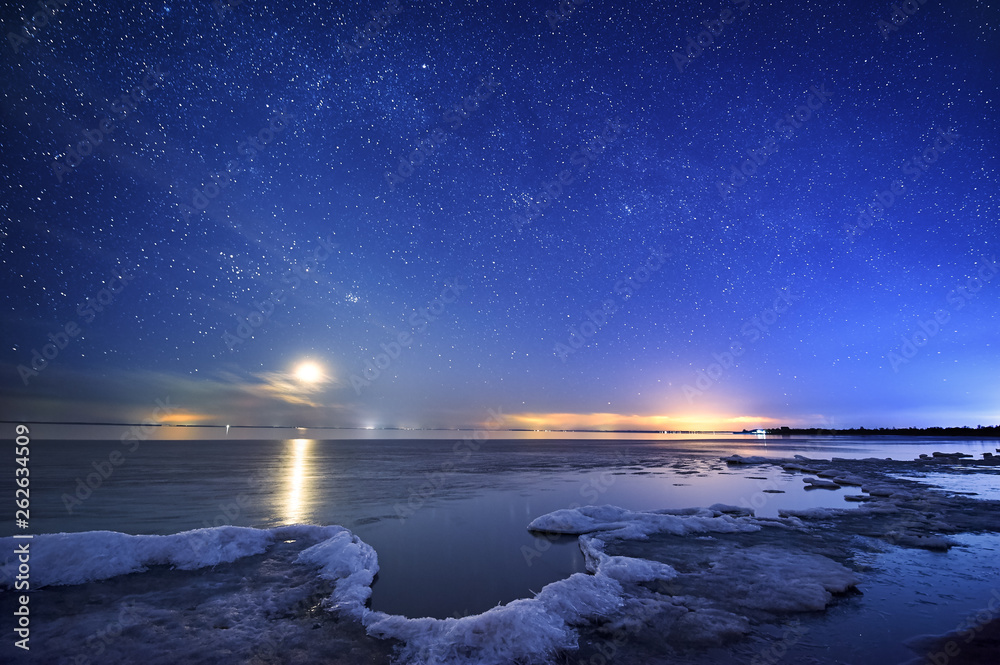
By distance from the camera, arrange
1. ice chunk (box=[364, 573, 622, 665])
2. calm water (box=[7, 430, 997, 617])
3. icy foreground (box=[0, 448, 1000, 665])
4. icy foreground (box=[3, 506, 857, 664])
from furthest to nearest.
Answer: calm water (box=[7, 430, 997, 617]) < icy foreground (box=[3, 506, 857, 664]) < icy foreground (box=[0, 448, 1000, 665]) < ice chunk (box=[364, 573, 622, 665])

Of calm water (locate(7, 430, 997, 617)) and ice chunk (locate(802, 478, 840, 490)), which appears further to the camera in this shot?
ice chunk (locate(802, 478, 840, 490))

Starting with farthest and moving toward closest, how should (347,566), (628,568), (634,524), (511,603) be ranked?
(634,524)
(347,566)
(628,568)
(511,603)

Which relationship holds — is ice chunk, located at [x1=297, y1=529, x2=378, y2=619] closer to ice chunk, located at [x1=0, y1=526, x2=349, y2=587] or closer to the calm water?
the calm water

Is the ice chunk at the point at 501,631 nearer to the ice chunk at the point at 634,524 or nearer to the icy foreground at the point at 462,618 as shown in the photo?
the icy foreground at the point at 462,618

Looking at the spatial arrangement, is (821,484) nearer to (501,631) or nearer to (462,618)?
(501,631)

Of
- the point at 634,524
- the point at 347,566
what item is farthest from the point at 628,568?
the point at 347,566

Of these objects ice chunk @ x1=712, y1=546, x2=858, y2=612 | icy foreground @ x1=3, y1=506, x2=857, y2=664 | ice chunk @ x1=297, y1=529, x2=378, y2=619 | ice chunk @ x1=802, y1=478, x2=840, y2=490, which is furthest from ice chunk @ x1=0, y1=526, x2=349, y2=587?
ice chunk @ x1=802, y1=478, x2=840, y2=490

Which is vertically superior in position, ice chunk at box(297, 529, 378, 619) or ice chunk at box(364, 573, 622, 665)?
ice chunk at box(364, 573, 622, 665)

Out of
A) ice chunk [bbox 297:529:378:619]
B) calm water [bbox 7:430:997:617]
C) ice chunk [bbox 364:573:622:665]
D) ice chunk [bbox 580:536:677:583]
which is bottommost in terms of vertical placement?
calm water [bbox 7:430:997:617]

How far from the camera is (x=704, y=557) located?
1096cm

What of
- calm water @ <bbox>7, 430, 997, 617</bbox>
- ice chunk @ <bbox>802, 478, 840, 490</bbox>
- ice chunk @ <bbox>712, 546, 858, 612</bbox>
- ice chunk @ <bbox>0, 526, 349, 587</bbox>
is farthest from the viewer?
ice chunk @ <bbox>802, 478, 840, 490</bbox>

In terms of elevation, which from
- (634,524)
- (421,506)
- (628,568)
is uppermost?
(628,568)

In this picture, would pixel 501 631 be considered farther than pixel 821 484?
No

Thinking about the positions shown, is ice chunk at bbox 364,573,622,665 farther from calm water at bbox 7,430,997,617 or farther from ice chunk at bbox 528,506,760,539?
ice chunk at bbox 528,506,760,539
